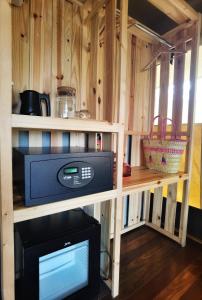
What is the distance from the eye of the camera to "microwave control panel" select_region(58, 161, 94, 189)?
0.78 m

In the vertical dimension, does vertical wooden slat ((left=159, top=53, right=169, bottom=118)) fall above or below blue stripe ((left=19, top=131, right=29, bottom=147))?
above

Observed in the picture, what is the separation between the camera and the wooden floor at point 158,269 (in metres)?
1.08

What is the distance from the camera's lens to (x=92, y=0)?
3.86 feet

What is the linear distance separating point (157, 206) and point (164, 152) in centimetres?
68

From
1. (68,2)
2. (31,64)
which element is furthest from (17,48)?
(68,2)

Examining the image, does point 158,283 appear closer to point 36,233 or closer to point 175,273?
point 175,273

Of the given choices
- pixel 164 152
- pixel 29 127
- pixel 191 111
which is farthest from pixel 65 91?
pixel 191 111

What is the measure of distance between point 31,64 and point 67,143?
1.74ft

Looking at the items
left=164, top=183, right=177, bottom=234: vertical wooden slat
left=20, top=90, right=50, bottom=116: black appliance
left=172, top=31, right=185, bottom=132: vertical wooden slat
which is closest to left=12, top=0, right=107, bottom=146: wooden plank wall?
left=20, top=90, right=50, bottom=116: black appliance

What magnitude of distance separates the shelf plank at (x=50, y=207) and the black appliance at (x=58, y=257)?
147 mm

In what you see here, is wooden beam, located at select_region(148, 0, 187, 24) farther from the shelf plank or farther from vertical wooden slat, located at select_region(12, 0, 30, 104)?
the shelf plank

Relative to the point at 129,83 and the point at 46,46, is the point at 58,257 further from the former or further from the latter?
the point at 129,83

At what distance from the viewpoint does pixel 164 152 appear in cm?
142

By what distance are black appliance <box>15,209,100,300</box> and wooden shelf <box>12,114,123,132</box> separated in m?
0.50
